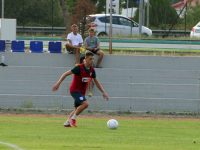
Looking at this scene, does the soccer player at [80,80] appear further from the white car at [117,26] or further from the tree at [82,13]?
the white car at [117,26]

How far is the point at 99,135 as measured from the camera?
563 inches

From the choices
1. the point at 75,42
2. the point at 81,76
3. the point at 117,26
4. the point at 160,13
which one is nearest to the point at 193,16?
the point at 160,13

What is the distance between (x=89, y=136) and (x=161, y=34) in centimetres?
2509

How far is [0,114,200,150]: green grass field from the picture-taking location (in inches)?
479

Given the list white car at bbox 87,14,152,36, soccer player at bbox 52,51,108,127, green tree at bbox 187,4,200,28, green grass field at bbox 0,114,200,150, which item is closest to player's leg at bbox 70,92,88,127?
soccer player at bbox 52,51,108,127

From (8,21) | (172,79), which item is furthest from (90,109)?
(8,21)

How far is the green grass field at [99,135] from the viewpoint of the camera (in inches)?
479

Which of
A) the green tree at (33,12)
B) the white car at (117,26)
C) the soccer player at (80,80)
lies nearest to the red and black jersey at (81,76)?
the soccer player at (80,80)

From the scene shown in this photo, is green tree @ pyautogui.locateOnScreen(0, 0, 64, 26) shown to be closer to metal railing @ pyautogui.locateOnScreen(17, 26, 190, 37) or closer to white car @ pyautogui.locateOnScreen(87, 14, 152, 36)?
metal railing @ pyautogui.locateOnScreen(17, 26, 190, 37)

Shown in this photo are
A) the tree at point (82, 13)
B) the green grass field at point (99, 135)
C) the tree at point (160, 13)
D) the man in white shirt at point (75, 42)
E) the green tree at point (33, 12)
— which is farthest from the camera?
the tree at point (160, 13)

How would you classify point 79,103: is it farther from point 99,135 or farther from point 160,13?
point 160,13

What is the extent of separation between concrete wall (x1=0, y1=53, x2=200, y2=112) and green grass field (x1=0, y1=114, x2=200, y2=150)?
335 cm

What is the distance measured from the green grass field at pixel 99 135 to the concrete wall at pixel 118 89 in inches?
132

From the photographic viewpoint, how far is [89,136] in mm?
13992
